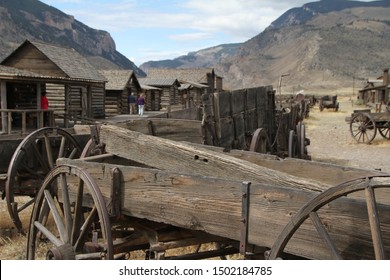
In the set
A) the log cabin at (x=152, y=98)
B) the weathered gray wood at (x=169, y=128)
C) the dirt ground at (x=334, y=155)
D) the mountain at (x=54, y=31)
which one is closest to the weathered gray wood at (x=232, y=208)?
the weathered gray wood at (x=169, y=128)

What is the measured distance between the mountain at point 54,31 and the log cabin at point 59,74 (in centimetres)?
7654

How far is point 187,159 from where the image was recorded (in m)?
3.45

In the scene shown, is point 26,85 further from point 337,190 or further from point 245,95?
point 337,190

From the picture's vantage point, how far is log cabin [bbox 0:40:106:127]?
74.6 feet

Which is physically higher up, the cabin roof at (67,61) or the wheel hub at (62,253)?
the cabin roof at (67,61)

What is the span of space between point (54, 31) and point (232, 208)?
446 ft

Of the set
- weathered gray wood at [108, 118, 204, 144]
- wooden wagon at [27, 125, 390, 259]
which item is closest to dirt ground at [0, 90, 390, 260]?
weathered gray wood at [108, 118, 204, 144]

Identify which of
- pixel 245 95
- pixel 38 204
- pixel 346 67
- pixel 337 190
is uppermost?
pixel 346 67

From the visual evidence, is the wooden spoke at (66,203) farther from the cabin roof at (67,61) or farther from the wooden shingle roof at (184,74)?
the wooden shingle roof at (184,74)

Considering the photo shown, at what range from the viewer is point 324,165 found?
3.84 metres

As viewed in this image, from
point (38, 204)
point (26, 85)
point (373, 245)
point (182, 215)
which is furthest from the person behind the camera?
point (26, 85)

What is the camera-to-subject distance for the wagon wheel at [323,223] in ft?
6.56
